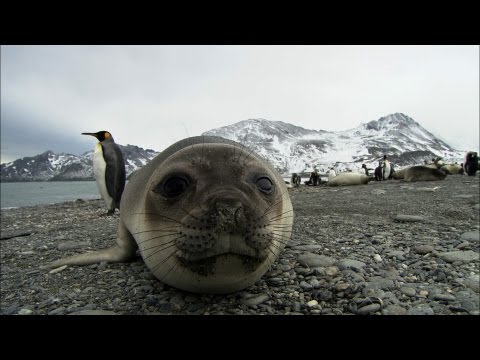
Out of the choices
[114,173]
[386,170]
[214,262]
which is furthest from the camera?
[386,170]

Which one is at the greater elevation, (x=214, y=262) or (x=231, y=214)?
(x=231, y=214)

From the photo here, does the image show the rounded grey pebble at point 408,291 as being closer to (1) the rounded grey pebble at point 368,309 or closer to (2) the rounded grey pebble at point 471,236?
(1) the rounded grey pebble at point 368,309

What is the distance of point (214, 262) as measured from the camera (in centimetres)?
202

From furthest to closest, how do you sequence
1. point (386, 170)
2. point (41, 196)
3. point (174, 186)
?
point (41, 196) → point (386, 170) → point (174, 186)

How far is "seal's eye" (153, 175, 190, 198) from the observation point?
2381 mm

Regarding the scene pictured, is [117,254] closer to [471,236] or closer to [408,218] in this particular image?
[471,236]

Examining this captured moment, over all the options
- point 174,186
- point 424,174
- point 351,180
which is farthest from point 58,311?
point 351,180

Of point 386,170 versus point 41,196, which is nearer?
point 386,170

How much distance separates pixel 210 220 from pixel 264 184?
708mm

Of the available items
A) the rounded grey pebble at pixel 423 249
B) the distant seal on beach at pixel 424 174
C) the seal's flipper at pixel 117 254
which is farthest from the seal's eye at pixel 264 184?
the distant seal on beach at pixel 424 174
